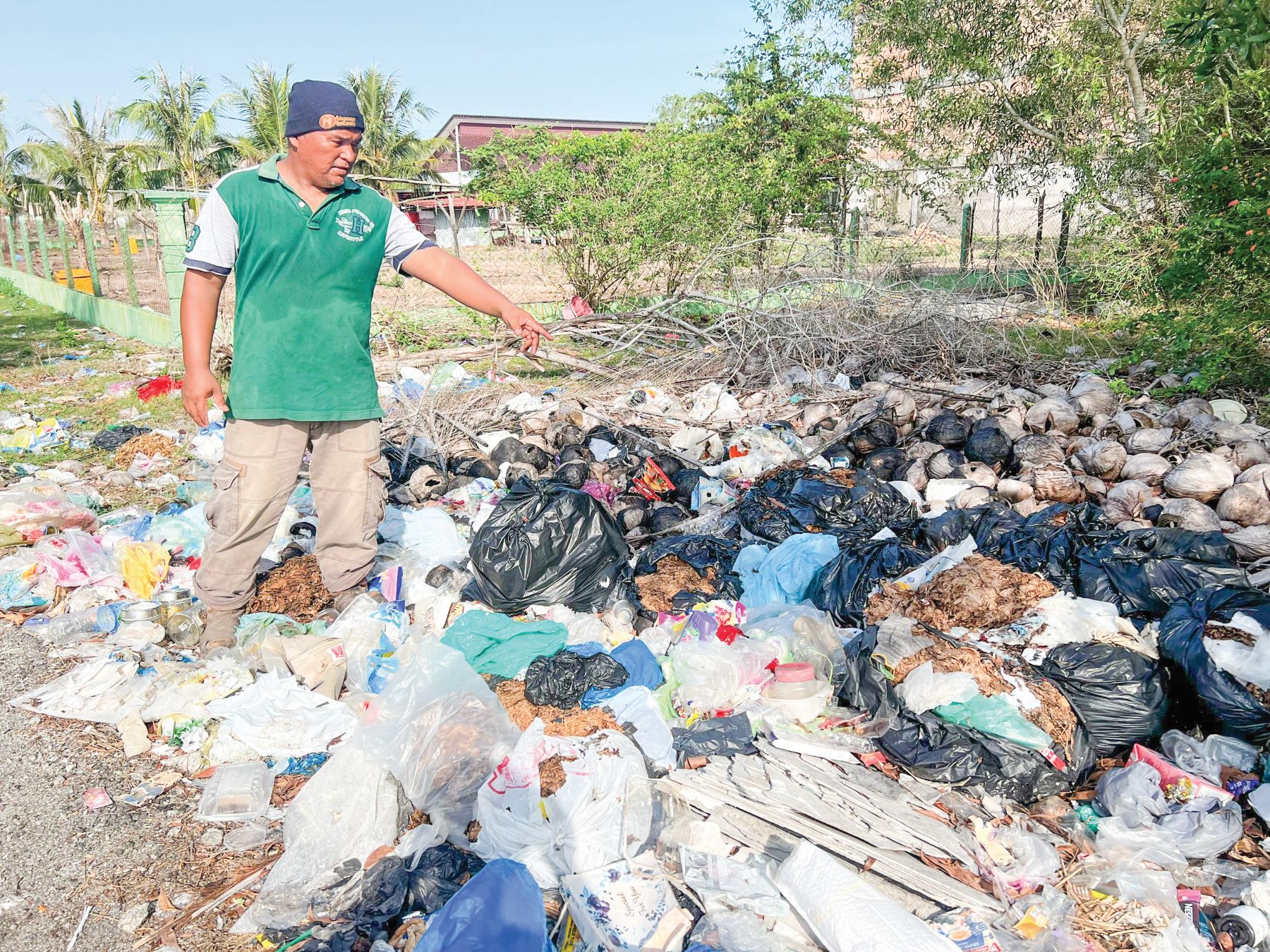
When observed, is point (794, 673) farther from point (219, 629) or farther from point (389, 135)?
point (389, 135)

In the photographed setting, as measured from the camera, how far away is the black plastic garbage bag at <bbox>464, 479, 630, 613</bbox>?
383cm

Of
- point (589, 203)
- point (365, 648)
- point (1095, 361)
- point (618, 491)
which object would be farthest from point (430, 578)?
point (589, 203)

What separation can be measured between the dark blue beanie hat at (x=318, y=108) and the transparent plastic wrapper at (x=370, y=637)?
73.4 inches

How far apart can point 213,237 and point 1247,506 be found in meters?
4.56

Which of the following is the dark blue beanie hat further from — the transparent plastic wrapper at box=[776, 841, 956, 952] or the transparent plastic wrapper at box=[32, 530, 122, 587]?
the transparent plastic wrapper at box=[776, 841, 956, 952]

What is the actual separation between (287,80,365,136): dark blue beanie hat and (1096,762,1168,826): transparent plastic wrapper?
3.27 metres

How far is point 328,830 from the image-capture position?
2.50 metres

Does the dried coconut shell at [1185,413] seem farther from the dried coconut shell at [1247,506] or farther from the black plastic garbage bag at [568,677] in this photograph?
the black plastic garbage bag at [568,677]

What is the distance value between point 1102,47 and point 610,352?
682cm

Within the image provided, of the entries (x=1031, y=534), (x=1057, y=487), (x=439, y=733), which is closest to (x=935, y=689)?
(x=1031, y=534)

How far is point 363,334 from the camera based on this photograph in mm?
3523

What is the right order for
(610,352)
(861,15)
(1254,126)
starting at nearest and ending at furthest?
(1254,126) → (610,352) → (861,15)

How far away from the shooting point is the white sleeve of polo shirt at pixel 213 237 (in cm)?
311

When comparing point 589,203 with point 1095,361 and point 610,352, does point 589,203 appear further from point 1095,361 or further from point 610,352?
point 1095,361
